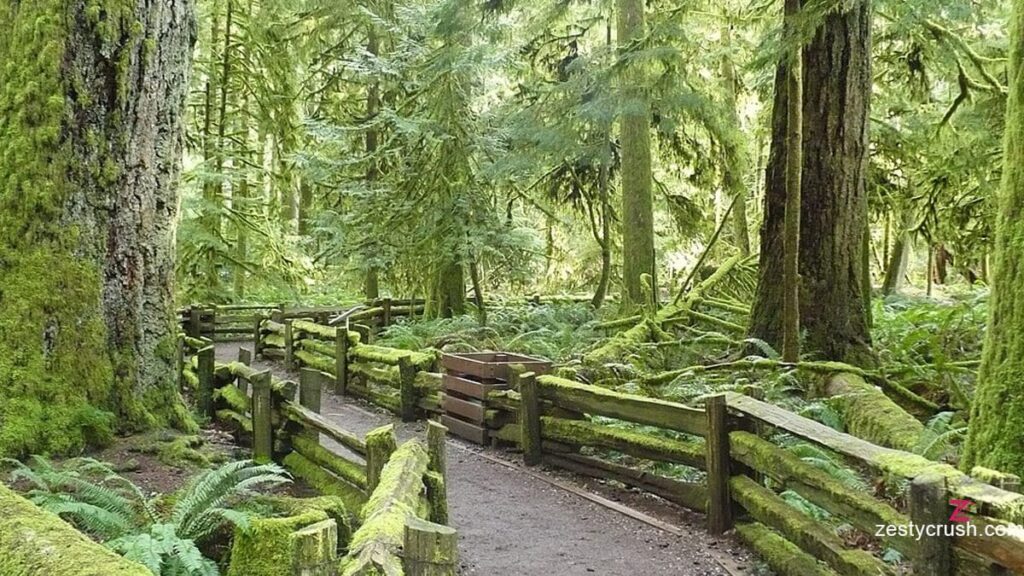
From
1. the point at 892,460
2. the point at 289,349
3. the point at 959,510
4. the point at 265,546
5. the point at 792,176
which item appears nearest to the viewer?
the point at 959,510

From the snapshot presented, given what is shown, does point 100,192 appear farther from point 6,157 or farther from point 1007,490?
point 1007,490

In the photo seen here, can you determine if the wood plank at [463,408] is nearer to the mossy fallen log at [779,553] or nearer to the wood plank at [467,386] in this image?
the wood plank at [467,386]

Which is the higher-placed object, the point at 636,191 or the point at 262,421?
the point at 636,191

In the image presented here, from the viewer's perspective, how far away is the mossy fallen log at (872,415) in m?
6.20

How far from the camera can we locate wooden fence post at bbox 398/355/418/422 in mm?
10109

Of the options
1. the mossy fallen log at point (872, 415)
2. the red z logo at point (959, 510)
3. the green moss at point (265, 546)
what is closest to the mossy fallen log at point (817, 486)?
the red z logo at point (959, 510)

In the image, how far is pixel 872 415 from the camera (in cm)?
677

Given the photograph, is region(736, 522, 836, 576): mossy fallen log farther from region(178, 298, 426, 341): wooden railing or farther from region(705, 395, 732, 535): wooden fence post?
region(178, 298, 426, 341): wooden railing

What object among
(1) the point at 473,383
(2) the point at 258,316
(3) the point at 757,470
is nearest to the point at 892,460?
(3) the point at 757,470

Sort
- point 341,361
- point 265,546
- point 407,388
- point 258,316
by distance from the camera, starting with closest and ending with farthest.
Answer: point 265,546 → point 407,388 → point 341,361 → point 258,316

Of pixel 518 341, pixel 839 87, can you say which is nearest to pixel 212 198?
pixel 518 341

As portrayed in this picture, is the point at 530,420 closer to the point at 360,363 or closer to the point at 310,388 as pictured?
the point at 310,388

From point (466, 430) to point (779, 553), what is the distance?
14.9 feet

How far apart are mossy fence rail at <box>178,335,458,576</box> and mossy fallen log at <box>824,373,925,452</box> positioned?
3621 millimetres
